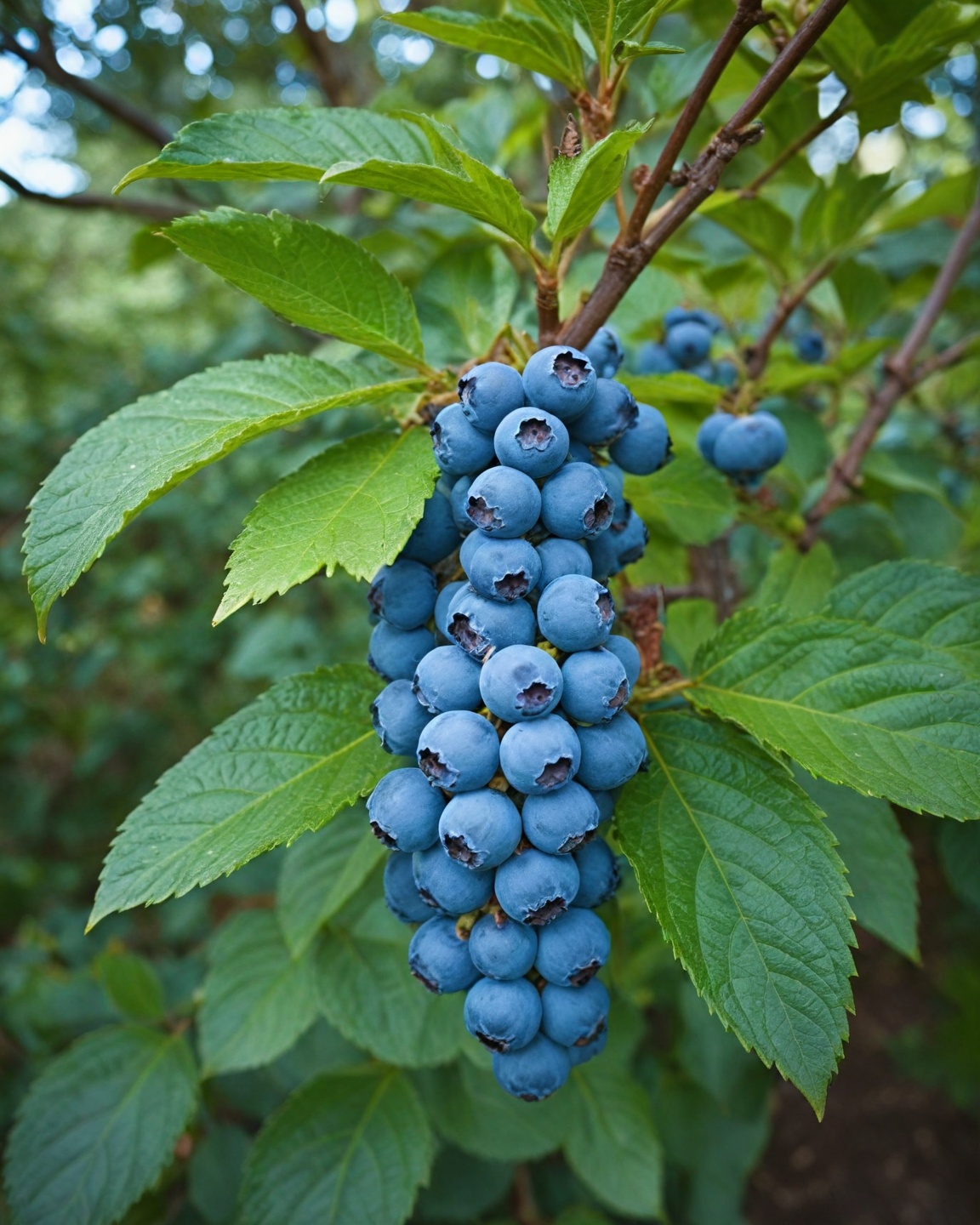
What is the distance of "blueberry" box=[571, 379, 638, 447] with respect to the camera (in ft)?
3.08

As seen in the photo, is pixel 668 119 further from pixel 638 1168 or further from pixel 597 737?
pixel 638 1168

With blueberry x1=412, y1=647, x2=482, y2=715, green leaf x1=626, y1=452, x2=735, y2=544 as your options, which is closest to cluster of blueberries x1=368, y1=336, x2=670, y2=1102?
blueberry x1=412, y1=647, x2=482, y2=715

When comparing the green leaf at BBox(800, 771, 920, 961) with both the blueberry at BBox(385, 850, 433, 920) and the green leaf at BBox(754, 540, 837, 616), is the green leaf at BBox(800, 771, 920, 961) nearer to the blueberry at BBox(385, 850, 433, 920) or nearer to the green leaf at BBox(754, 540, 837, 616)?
the green leaf at BBox(754, 540, 837, 616)

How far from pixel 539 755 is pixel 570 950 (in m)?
0.24

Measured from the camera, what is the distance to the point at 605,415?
940 millimetres

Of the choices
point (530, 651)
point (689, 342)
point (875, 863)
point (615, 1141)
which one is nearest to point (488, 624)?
point (530, 651)

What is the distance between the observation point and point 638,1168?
1.66 meters

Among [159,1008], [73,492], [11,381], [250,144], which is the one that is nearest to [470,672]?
[73,492]

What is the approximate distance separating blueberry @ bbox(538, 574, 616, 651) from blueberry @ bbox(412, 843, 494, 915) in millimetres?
258

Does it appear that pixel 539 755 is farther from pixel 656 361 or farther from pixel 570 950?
pixel 656 361

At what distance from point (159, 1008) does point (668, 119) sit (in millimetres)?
2387

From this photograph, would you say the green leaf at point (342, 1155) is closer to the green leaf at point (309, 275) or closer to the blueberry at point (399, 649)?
the blueberry at point (399, 649)

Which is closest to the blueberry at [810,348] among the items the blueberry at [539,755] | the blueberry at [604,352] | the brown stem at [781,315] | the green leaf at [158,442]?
the brown stem at [781,315]

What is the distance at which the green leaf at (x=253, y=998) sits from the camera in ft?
5.01
